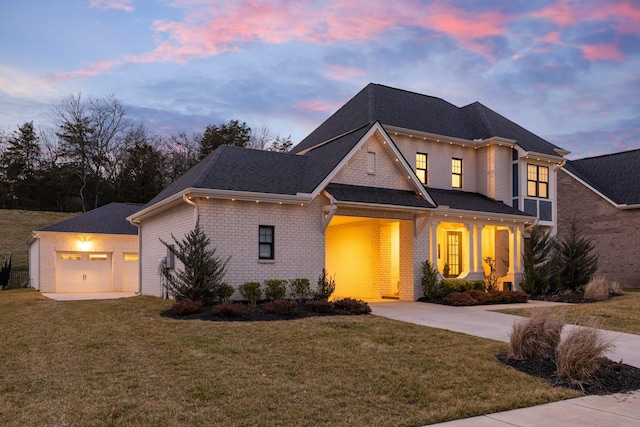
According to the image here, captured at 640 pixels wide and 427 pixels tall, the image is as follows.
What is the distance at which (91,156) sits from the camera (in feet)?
185

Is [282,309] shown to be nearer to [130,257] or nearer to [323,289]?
[323,289]

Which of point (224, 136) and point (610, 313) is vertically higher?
point (224, 136)

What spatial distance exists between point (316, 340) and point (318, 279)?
7.76m

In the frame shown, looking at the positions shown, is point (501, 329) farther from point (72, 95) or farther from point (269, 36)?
point (72, 95)

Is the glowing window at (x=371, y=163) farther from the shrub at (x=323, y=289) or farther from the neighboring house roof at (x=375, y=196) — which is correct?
the shrub at (x=323, y=289)

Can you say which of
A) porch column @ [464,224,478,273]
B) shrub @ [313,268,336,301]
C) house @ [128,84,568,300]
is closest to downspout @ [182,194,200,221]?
house @ [128,84,568,300]

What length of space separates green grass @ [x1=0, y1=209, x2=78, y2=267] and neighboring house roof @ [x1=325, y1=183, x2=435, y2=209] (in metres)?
29.5

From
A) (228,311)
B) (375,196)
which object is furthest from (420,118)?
(228,311)

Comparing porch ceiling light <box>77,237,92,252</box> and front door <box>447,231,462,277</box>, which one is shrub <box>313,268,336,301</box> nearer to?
front door <box>447,231,462,277</box>

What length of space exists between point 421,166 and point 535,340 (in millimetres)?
15653

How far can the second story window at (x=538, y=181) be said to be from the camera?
85.8 ft

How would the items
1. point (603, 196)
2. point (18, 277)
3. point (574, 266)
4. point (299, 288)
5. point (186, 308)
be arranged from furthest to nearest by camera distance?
point (18, 277), point (603, 196), point (574, 266), point (299, 288), point (186, 308)

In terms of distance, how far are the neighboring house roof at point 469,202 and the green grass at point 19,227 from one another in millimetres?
30832

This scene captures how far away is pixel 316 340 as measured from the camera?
10.6 m
